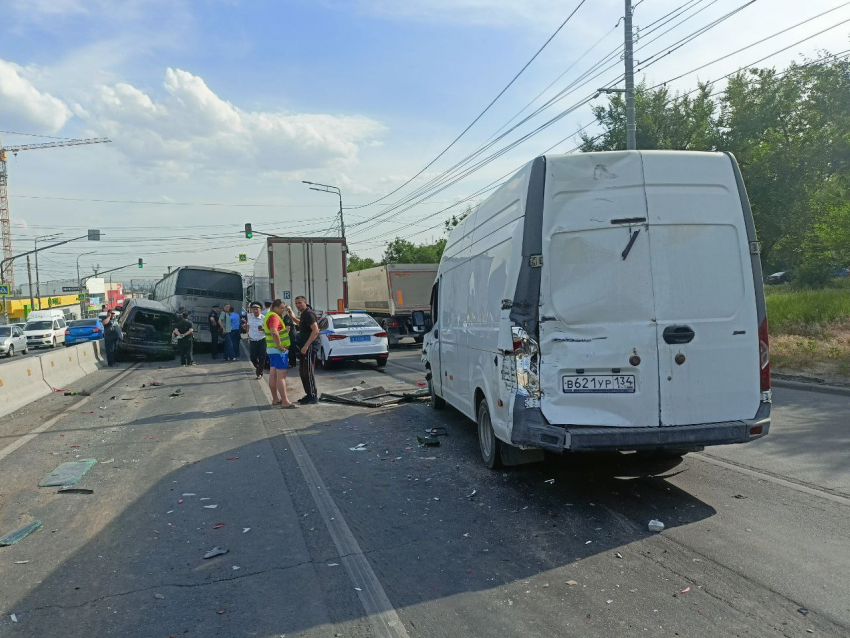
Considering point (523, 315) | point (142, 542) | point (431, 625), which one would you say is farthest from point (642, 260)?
point (142, 542)

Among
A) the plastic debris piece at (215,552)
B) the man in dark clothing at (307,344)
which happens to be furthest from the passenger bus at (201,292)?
the plastic debris piece at (215,552)

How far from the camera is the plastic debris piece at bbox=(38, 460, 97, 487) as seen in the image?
6738 mm

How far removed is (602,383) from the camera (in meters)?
5.16

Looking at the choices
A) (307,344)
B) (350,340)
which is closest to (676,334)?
(307,344)

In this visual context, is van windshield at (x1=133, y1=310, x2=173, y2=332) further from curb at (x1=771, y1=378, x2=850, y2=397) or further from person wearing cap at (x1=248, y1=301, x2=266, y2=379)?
curb at (x1=771, y1=378, x2=850, y2=397)

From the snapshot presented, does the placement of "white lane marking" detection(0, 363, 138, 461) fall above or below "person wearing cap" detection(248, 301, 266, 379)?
below

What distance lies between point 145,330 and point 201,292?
471cm

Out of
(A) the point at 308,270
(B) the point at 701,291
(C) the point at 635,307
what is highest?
(A) the point at 308,270

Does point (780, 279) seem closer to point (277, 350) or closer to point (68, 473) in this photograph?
point (277, 350)

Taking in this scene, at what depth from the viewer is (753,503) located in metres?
5.39

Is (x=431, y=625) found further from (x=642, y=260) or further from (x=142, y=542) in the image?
(x=642, y=260)

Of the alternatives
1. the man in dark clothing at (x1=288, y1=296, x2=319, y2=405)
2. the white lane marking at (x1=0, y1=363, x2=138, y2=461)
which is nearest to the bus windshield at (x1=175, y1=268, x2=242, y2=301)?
the white lane marking at (x1=0, y1=363, x2=138, y2=461)

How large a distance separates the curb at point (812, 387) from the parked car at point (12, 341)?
113 ft

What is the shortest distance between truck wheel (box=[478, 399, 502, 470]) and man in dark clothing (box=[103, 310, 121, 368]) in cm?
1790
